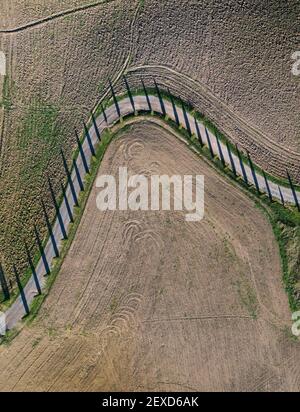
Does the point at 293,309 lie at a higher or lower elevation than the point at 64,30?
lower

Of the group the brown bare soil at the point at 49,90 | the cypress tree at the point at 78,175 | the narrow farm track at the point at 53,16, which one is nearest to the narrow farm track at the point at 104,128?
the cypress tree at the point at 78,175

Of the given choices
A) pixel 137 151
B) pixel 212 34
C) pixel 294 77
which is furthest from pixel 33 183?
pixel 294 77

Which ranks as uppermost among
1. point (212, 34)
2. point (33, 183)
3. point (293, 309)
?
point (212, 34)

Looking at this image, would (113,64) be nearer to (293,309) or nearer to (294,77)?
(294,77)

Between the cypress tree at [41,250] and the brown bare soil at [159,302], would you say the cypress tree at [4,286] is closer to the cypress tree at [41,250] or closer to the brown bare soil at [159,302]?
the brown bare soil at [159,302]

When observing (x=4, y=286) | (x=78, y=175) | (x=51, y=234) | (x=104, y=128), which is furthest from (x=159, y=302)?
(x=104, y=128)

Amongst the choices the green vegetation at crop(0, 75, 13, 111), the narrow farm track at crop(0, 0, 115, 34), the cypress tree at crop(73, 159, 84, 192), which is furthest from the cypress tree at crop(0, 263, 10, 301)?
the narrow farm track at crop(0, 0, 115, 34)

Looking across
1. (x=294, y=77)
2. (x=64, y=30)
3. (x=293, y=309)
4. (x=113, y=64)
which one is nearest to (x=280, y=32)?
(x=294, y=77)
